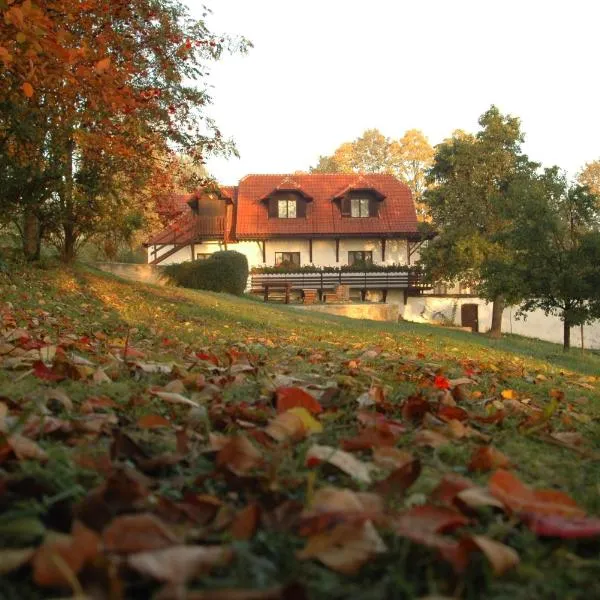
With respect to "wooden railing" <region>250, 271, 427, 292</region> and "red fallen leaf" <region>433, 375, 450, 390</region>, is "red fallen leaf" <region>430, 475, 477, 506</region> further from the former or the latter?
"wooden railing" <region>250, 271, 427, 292</region>

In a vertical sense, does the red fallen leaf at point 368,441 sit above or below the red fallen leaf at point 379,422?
above

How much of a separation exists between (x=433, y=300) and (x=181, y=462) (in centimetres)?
3314

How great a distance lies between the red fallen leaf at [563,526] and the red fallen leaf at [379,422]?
2.40 feet

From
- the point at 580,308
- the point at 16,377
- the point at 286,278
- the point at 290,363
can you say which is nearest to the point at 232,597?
the point at 16,377

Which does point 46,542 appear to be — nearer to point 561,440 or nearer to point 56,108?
point 561,440

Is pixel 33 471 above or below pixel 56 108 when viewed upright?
below

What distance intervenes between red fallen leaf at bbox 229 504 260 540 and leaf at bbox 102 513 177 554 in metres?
0.13

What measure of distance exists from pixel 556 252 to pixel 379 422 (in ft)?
53.7

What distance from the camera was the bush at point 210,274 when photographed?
24.1m

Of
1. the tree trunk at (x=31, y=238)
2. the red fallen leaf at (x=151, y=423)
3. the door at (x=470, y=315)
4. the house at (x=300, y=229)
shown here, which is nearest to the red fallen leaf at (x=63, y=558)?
the red fallen leaf at (x=151, y=423)

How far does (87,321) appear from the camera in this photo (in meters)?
8.57

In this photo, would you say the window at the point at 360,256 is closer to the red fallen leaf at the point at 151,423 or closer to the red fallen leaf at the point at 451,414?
the red fallen leaf at the point at 451,414

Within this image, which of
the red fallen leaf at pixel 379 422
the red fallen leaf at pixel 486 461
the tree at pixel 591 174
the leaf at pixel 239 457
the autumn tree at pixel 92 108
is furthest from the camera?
the tree at pixel 591 174

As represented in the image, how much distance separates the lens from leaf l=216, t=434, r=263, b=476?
1646mm
